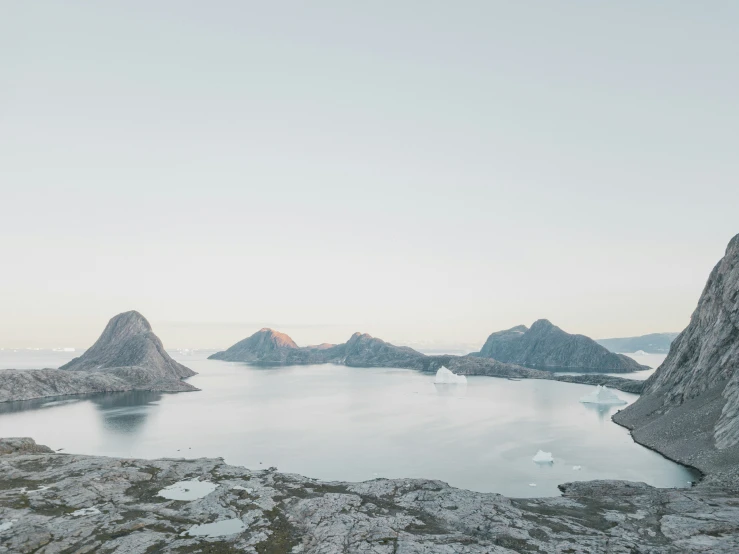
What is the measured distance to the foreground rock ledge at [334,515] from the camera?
36.9 metres

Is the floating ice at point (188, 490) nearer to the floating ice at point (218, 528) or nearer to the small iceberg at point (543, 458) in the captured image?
the floating ice at point (218, 528)

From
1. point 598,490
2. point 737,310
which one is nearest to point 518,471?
point 598,490

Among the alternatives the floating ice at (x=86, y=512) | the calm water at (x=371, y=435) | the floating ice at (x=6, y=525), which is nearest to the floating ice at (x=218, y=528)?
the floating ice at (x=86, y=512)

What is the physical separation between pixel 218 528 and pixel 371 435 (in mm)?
70142

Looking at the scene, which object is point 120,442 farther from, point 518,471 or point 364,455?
point 518,471

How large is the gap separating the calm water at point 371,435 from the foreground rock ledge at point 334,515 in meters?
15.5

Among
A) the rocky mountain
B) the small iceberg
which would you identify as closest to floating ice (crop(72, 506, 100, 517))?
the small iceberg

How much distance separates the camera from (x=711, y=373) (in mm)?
93812

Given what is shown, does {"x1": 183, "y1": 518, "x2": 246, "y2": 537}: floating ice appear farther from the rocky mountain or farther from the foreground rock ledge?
the rocky mountain

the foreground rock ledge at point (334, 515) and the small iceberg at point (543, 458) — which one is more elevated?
the foreground rock ledge at point (334, 515)

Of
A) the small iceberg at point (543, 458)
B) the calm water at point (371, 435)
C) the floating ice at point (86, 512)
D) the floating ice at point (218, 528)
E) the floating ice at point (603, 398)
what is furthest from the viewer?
the floating ice at point (603, 398)

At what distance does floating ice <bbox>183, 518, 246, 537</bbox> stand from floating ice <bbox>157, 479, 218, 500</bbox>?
907 centimetres

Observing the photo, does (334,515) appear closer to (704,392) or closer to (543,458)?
(543,458)

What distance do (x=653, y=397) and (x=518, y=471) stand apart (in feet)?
221
